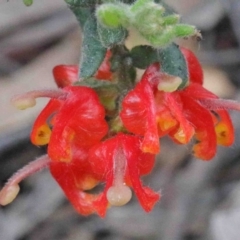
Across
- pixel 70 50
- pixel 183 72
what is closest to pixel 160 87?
pixel 183 72

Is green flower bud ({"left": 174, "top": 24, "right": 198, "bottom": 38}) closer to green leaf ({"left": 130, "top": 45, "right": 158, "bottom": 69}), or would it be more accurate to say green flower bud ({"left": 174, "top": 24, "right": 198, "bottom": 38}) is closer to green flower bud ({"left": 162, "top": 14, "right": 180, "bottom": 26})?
green flower bud ({"left": 162, "top": 14, "right": 180, "bottom": 26})

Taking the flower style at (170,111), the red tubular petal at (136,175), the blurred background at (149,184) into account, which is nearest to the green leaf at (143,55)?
the flower style at (170,111)

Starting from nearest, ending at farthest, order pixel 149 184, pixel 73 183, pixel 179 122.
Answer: pixel 179 122
pixel 73 183
pixel 149 184

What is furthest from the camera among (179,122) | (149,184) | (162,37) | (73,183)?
(149,184)

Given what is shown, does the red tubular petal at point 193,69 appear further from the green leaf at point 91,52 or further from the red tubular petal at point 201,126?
the green leaf at point 91,52

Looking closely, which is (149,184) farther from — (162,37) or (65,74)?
(162,37)

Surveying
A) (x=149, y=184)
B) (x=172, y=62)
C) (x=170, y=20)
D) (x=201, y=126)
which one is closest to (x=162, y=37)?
(x=170, y=20)

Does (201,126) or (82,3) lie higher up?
(82,3)

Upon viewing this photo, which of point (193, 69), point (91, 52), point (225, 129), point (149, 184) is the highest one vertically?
point (91, 52)
